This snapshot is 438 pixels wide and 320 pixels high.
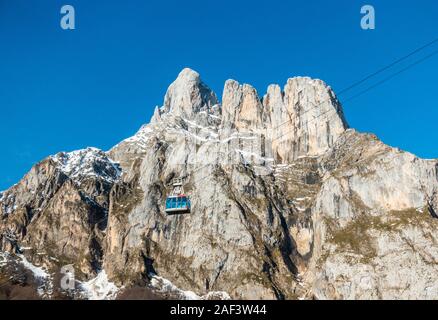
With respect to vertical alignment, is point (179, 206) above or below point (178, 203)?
below

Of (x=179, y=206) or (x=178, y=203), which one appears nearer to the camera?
(x=179, y=206)

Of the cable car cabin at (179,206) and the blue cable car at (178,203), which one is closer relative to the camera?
the cable car cabin at (179,206)

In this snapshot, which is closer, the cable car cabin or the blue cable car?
the cable car cabin
